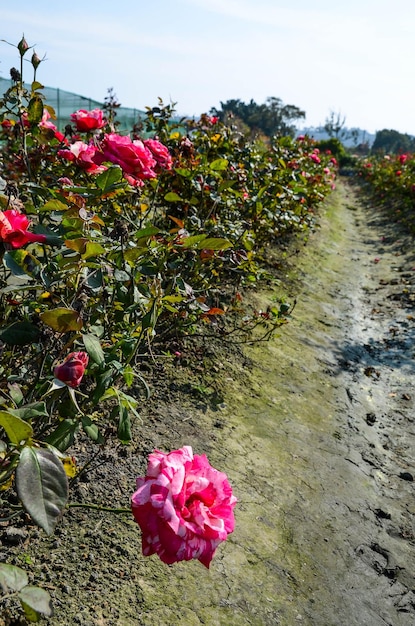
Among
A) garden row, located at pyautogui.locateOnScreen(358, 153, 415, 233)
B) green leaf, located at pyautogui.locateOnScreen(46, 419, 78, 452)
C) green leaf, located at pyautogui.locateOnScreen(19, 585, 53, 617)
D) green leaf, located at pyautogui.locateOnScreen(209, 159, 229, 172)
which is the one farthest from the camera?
garden row, located at pyautogui.locateOnScreen(358, 153, 415, 233)

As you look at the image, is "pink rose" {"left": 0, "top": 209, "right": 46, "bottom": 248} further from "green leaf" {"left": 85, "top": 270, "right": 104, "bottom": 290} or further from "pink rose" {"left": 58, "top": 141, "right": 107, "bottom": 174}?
"pink rose" {"left": 58, "top": 141, "right": 107, "bottom": 174}

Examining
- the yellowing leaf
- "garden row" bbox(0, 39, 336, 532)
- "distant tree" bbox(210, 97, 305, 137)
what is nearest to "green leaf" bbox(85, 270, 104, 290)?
"garden row" bbox(0, 39, 336, 532)

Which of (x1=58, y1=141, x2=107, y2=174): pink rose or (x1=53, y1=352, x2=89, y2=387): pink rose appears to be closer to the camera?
(x1=53, y1=352, x2=89, y2=387): pink rose

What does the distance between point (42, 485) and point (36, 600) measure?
0.16 metres

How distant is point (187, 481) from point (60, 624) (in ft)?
2.48

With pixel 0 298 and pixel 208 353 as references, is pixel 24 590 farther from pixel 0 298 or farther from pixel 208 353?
pixel 208 353

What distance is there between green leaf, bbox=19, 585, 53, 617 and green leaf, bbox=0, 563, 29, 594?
0.01 metres

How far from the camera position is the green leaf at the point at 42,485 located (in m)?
0.82

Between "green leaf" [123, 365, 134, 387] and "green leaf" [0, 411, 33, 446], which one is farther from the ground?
"green leaf" [0, 411, 33, 446]

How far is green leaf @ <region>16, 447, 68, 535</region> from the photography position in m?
0.82

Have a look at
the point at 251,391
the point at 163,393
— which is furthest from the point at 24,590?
the point at 251,391

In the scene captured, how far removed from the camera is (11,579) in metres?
0.83

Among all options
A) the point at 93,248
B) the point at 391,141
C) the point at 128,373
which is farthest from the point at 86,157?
the point at 391,141

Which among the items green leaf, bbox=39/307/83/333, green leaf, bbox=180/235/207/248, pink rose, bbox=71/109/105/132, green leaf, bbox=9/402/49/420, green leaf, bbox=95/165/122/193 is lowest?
green leaf, bbox=9/402/49/420
